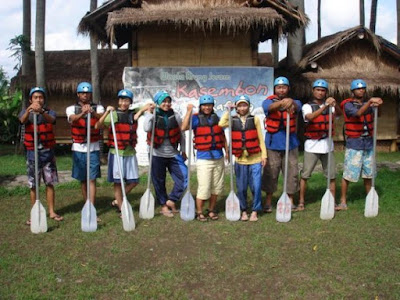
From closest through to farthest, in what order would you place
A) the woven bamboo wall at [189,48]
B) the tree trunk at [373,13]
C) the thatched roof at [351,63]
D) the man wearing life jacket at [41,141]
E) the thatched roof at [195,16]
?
the man wearing life jacket at [41,141] < the thatched roof at [195,16] < the woven bamboo wall at [189,48] < the thatched roof at [351,63] < the tree trunk at [373,13]

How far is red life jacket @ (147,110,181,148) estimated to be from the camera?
17.5 ft

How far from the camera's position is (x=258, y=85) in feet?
30.9

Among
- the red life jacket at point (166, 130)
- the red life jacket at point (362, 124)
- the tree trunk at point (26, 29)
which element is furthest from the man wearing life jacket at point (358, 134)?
the tree trunk at point (26, 29)

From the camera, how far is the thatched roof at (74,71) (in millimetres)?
12555

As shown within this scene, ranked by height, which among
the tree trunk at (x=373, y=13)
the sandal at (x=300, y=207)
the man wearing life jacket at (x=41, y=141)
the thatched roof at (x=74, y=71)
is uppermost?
the tree trunk at (x=373, y=13)

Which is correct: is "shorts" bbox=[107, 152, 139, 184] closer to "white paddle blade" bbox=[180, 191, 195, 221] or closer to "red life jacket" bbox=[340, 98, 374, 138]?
"white paddle blade" bbox=[180, 191, 195, 221]

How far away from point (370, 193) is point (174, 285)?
122 inches

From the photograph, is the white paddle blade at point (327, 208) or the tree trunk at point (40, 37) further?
the tree trunk at point (40, 37)

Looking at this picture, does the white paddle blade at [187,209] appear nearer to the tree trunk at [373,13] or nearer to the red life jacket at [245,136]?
the red life jacket at [245,136]

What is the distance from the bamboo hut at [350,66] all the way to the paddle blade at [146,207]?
25.1 ft

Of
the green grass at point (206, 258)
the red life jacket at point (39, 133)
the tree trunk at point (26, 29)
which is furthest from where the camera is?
the tree trunk at point (26, 29)

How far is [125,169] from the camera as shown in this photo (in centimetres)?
537

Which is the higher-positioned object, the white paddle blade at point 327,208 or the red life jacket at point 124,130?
the red life jacket at point 124,130

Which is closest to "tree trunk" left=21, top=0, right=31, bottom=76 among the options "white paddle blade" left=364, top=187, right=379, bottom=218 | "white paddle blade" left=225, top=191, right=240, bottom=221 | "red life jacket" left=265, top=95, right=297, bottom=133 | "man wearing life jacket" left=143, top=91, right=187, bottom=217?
"man wearing life jacket" left=143, top=91, right=187, bottom=217
